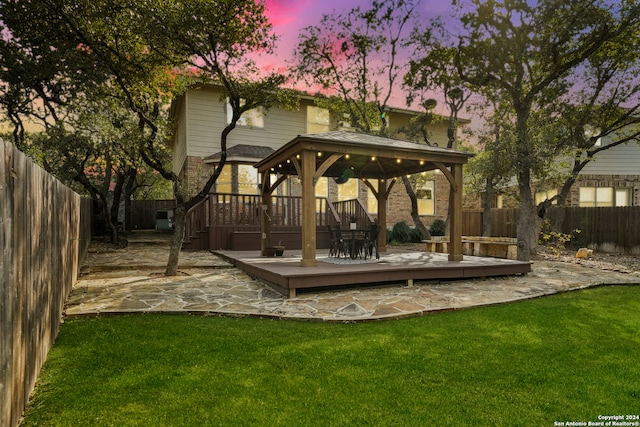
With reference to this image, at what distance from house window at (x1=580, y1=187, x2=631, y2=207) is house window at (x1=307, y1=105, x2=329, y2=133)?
12.1m

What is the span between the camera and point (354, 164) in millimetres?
10055

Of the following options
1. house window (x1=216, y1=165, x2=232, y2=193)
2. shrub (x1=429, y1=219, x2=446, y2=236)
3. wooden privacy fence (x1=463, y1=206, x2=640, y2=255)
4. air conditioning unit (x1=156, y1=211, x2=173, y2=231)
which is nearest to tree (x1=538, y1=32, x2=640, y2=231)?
wooden privacy fence (x1=463, y1=206, x2=640, y2=255)

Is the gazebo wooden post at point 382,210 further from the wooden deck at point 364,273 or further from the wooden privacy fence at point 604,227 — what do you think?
the wooden privacy fence at point 604,227

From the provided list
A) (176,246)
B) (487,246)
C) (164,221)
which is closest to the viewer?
(176,246)

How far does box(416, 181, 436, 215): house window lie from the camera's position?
702 inches

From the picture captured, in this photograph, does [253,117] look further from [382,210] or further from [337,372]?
[337,372]

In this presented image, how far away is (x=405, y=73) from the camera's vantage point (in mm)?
12523

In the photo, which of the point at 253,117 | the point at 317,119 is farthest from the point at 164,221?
the point at 317,119

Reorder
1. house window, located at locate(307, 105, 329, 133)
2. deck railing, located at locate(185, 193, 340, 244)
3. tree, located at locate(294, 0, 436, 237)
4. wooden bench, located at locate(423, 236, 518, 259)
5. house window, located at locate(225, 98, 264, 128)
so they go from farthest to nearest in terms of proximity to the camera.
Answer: house window, located at locate(307, 105, 329, 133) < house window, located at locate(225, 98, 264, 128) < deck railing, located at locate(185, 193, 340, 244) < tree, located at locate(294, 0, 436, 237) < wooden bench, located at locate(423, 236, 518, 259)

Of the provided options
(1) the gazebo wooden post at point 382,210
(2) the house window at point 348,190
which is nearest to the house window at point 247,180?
Answer: (2) the house window at point 348,190

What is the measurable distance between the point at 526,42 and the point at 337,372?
9886 mm

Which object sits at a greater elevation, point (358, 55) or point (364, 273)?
point (358, 55)

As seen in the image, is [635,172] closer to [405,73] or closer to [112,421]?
[405,73]

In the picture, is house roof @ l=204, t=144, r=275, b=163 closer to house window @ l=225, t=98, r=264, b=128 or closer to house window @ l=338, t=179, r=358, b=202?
house window @ l=225, t=98, r=264, b=128
